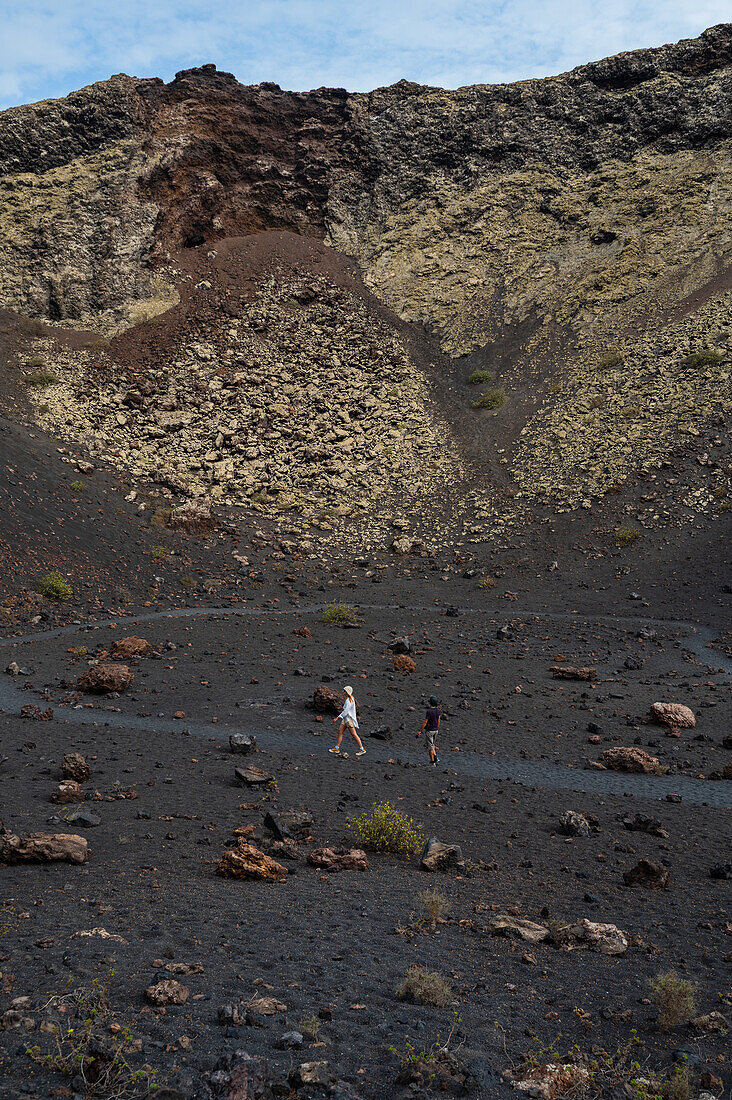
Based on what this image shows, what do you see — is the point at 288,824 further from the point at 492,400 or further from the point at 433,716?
the point at 492,400

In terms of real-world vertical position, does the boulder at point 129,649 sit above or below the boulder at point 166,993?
below

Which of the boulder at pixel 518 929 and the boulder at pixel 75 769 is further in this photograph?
the boulder at pixel 75 769

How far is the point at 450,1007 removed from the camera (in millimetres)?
3959

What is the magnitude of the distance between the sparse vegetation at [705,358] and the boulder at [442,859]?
3087 cm

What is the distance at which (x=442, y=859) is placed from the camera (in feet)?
21.6

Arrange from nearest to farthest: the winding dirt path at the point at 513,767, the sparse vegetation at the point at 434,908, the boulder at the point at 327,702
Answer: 1. the sparse vegetation at the point at 434,908
2. the winding dirt path at the point at 513,767
3. the boulder at the point at 327,702

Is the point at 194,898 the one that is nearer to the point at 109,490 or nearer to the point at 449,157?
the point at 109,490

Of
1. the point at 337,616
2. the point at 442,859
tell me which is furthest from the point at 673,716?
the point at 337,616

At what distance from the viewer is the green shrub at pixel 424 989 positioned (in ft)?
13.0

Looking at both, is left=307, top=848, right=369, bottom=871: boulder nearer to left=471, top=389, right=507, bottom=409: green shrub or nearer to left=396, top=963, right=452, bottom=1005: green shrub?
left=396, top=963, right=452, bottom=1005: green shrub

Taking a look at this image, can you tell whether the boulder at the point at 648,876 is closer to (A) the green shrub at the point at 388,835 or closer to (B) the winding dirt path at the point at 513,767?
(A) the green shrub at the point at 388,835

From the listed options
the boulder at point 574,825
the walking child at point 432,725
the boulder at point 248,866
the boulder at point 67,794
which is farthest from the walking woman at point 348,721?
the boulder at point 248,866

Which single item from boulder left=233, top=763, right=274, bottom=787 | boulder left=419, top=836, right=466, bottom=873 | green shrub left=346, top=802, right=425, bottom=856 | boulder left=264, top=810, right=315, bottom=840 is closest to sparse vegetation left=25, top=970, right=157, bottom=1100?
boulder left=264, top=810, right=315, bottom=840

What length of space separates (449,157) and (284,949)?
169 ft
